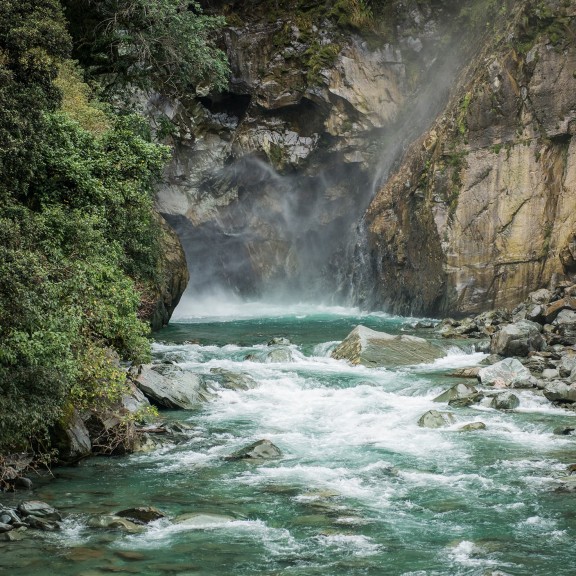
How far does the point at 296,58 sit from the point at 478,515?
34802 millimetres

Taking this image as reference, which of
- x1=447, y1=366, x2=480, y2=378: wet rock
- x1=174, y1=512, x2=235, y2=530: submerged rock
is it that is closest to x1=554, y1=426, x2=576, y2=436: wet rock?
x1=447, y1=366, x2=480, y2=378: wet rock

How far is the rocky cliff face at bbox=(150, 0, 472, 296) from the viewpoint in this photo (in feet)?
134

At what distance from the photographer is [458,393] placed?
58.2 ft

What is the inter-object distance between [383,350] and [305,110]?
22.4 m

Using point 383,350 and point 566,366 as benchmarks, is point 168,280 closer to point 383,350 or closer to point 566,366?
point 383,350

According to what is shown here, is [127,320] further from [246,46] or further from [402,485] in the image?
[246,46]

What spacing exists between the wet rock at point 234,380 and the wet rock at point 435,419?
18.0 feet

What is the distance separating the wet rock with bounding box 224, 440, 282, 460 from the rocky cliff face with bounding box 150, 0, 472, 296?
2885 centimetres

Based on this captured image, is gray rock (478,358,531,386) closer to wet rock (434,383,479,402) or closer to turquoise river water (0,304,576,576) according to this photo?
turquoise river water (0,304,576,576)

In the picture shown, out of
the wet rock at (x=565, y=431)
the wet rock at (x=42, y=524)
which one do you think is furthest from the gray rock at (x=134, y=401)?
the wet rock at (x=565, y=431)

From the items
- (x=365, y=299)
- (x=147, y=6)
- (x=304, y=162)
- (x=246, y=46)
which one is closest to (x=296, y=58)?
(x=246, y=46)

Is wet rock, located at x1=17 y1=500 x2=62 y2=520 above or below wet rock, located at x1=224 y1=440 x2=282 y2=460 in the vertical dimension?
above

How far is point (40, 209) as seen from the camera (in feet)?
47.0

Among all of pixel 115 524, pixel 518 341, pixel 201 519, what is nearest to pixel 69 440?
pixel 115 524
